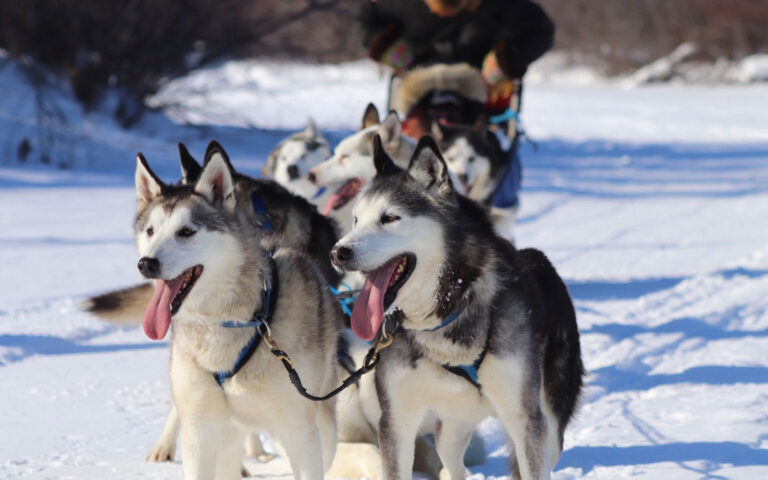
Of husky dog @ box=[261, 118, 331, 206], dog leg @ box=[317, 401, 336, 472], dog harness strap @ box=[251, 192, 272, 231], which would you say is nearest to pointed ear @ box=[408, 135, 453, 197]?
dog leg @ box=[317, 401, 336, 472]

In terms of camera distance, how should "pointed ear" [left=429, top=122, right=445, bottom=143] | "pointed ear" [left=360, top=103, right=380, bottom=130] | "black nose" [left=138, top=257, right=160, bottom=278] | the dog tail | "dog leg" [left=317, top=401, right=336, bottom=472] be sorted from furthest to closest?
"pointed ear" [left=429, top=122, right=445, bottom=143], "pointed ear" [left=360, top=103, right=380, bottom=130], the dog tail, "dog leg" [left=317, top=401, right=336, bottom=472], "black nose" [left=138, top=257, right=160, bottom=278]

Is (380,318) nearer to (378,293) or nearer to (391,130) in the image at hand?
(378,293)

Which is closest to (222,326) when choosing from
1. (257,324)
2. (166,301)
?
(257,324)

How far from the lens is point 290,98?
62.3ft

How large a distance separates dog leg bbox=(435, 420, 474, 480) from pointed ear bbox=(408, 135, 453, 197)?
0.74 meters

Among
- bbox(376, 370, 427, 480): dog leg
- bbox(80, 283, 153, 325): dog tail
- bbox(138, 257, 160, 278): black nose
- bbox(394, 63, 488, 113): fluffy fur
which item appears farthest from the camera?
bbox(394, 63, 488, 113): fluffy fur

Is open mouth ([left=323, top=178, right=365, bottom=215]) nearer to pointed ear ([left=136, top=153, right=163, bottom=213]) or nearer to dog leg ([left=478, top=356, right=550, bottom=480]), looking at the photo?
pointed ear ([left=136, top=153, right=163, bottom=213])

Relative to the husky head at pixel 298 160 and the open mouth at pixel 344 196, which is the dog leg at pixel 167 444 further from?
the husky head at pixel 298 160

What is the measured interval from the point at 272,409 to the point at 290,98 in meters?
16.9

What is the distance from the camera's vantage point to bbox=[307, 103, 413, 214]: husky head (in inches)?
178

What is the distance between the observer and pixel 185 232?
250 cm

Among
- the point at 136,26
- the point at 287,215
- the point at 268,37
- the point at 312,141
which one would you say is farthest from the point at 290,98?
the point at 287,215

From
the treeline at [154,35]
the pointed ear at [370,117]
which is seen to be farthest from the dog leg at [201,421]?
the treeline at [154,35]

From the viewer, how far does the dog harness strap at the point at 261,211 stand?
348 cm
